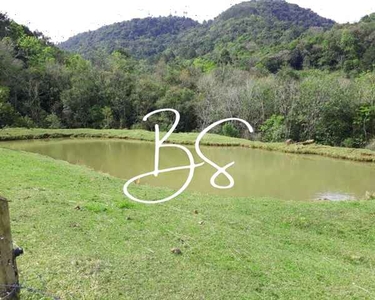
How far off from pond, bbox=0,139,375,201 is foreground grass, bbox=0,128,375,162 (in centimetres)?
90

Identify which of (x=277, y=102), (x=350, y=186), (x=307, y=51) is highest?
(x=307, y=51)

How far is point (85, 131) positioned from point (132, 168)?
13275 mm

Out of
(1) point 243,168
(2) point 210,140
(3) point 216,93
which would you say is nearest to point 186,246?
(1) point 243,168

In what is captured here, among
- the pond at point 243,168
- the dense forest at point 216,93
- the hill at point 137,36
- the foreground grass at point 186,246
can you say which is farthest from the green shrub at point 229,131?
the hill at point 137,36

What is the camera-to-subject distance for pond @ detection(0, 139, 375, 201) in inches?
648

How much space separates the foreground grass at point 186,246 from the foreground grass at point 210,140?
→ 12.3 meters

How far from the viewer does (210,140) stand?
2853cm

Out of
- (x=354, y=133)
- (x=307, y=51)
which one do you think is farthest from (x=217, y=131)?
(x=307, y=51)

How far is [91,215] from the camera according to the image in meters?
8.38

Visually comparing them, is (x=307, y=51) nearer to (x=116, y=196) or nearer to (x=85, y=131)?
(x=85, y=131)

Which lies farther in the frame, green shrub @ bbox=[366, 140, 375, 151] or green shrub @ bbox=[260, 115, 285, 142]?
green shrub @ bbox=[260, 115, 285, 142]

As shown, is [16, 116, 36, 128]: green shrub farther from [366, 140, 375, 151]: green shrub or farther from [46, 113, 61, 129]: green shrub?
[366, 140, 375, 151]: green shrub

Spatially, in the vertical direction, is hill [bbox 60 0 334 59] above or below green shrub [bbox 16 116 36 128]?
above

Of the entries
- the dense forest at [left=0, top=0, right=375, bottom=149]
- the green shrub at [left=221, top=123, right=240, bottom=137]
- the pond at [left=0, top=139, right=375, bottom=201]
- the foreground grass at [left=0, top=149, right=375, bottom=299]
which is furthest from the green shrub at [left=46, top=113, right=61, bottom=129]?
the foreground grass at [left=0, top=149, right=375, bottom=299]
